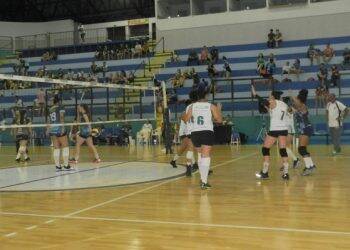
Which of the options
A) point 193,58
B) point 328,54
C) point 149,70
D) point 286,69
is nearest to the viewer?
point 286,69

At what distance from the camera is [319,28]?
29062 mm

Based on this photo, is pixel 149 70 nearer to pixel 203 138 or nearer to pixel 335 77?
pixel 335 77

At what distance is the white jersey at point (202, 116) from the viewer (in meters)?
9.57

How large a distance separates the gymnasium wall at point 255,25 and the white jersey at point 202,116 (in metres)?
21.3

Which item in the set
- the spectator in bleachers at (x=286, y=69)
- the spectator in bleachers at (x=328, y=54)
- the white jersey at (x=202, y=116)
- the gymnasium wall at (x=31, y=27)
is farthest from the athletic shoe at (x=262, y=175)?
the gymnasium wall at (x=31, y=27)

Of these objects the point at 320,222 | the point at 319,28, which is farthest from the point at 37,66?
the point at 320,222

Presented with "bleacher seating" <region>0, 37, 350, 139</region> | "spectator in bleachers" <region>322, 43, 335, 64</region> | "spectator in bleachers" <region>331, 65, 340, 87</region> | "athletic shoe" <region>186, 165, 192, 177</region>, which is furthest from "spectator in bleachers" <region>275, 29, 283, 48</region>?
"athletic shoe" <region>186, 165, 192, 177</region>

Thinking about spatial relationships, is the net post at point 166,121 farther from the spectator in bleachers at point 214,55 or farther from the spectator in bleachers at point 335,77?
the spectator in bleachers at point 214,55

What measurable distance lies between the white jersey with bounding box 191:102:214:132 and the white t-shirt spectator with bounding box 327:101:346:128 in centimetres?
755

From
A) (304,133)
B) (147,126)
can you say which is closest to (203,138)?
(304,133)

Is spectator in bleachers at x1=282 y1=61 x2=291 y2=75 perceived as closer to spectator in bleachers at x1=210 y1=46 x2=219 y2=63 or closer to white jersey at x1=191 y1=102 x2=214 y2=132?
spectator in bleachers at x1=210 y1=46 x2=219 y2=63

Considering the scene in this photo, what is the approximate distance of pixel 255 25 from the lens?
30609 mm

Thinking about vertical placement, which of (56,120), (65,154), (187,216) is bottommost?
(187,216)

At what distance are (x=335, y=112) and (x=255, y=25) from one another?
15850 mm
